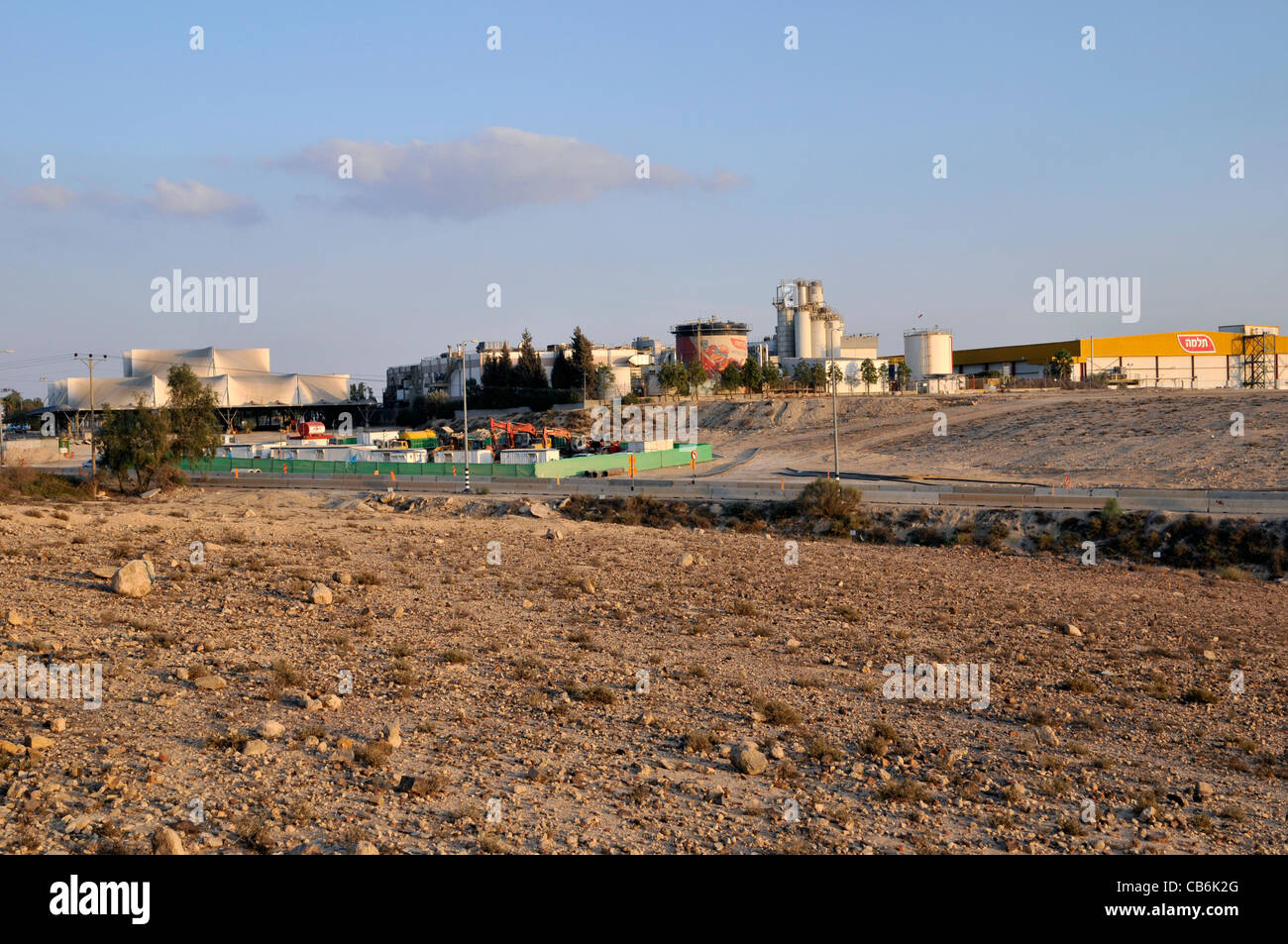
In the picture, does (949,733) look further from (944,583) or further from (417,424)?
(417,424)

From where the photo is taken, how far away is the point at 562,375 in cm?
10750

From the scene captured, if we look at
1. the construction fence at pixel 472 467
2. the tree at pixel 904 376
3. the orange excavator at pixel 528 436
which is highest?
the tree at pixel 904 376

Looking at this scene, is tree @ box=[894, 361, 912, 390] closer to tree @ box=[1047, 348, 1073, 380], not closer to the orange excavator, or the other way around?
tree @ box=[1047, 348, 1073, 380]

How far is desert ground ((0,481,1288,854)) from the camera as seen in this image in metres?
9.81

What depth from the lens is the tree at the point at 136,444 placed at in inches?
1766

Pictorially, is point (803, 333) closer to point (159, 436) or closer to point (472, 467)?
point (472, 467)

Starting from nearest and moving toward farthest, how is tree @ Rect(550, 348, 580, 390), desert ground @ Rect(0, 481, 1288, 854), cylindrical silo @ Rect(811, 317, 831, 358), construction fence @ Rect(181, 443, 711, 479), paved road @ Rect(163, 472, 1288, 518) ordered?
desert ground @ Rect(0, 481, 1288, 854), paved road @ Rect(163, 472, 1288, 518), construction fence @ Rect(181, 443, 711, 479), tree @ Rect(550, 348, 580, 390), cylindrical silo @ Rect(811, 317, 831, 358)

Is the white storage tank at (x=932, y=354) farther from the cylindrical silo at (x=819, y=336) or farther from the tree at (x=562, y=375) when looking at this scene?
the tree at (x=562, y=375)

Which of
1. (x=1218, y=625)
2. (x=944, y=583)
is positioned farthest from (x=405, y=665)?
(x=1218, y=625)

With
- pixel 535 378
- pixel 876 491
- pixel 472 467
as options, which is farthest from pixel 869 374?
pixel 876 491

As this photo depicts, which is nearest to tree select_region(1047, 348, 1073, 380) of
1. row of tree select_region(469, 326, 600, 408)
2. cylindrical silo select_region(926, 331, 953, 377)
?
cylindrical silo select_region(926, 331, 953, 377)

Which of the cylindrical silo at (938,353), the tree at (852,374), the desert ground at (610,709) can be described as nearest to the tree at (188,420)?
the desert ground at (610,709)

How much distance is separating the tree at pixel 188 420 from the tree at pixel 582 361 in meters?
57.4

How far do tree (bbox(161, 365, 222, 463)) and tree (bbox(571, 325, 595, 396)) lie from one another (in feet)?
188
